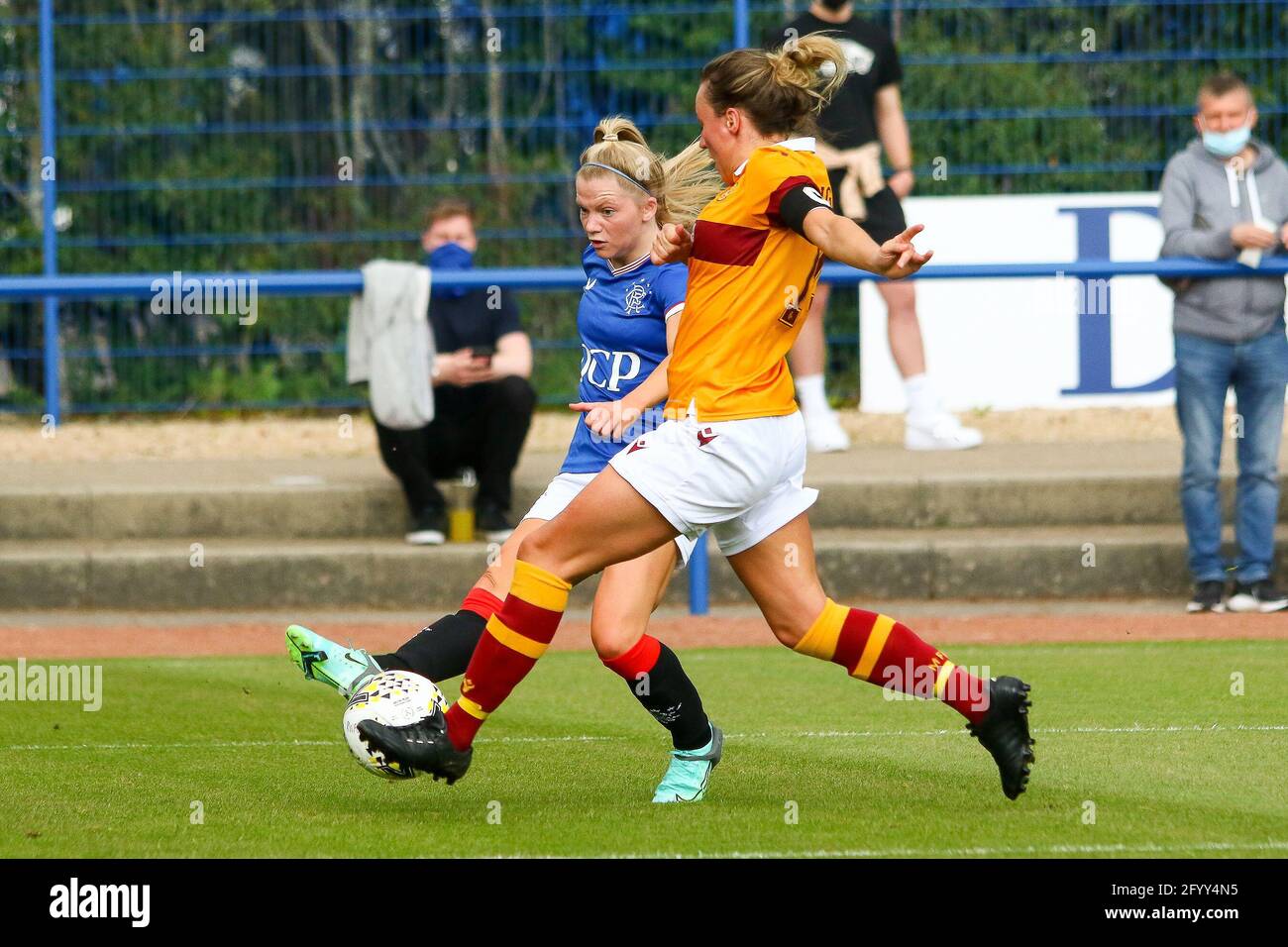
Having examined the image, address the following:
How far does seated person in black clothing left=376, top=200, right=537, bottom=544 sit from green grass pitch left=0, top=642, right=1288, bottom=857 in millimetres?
2037

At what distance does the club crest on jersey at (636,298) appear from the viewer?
6.02 metres

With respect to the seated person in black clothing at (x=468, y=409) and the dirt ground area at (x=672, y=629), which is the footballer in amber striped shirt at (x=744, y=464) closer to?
the dirt ground area at (x=672, y=629)

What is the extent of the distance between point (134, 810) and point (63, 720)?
1.93 m

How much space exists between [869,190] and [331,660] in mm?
5886

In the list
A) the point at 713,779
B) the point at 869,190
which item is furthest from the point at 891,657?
the point at 869,190

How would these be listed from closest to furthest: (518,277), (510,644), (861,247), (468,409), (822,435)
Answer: (861,247), (510,644), (518,277), (468,409), (822,435)

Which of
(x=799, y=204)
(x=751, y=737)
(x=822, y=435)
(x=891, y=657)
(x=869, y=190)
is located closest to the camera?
(x=799, y=204)

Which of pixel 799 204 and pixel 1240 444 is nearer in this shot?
pixel 799 204

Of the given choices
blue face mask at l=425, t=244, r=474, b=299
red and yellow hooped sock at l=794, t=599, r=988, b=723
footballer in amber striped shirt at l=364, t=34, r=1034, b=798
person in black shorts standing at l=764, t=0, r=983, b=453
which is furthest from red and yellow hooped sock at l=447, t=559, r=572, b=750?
person in black shorts standing at l=764, t=0, r=983, b=453

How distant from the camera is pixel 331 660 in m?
5.90

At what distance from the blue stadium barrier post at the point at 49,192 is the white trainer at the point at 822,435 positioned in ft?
15.2

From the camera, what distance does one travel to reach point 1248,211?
32.6 ft

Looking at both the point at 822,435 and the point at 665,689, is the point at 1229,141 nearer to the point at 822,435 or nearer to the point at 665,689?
the point at 822,435

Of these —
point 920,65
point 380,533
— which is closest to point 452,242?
point 380,533
